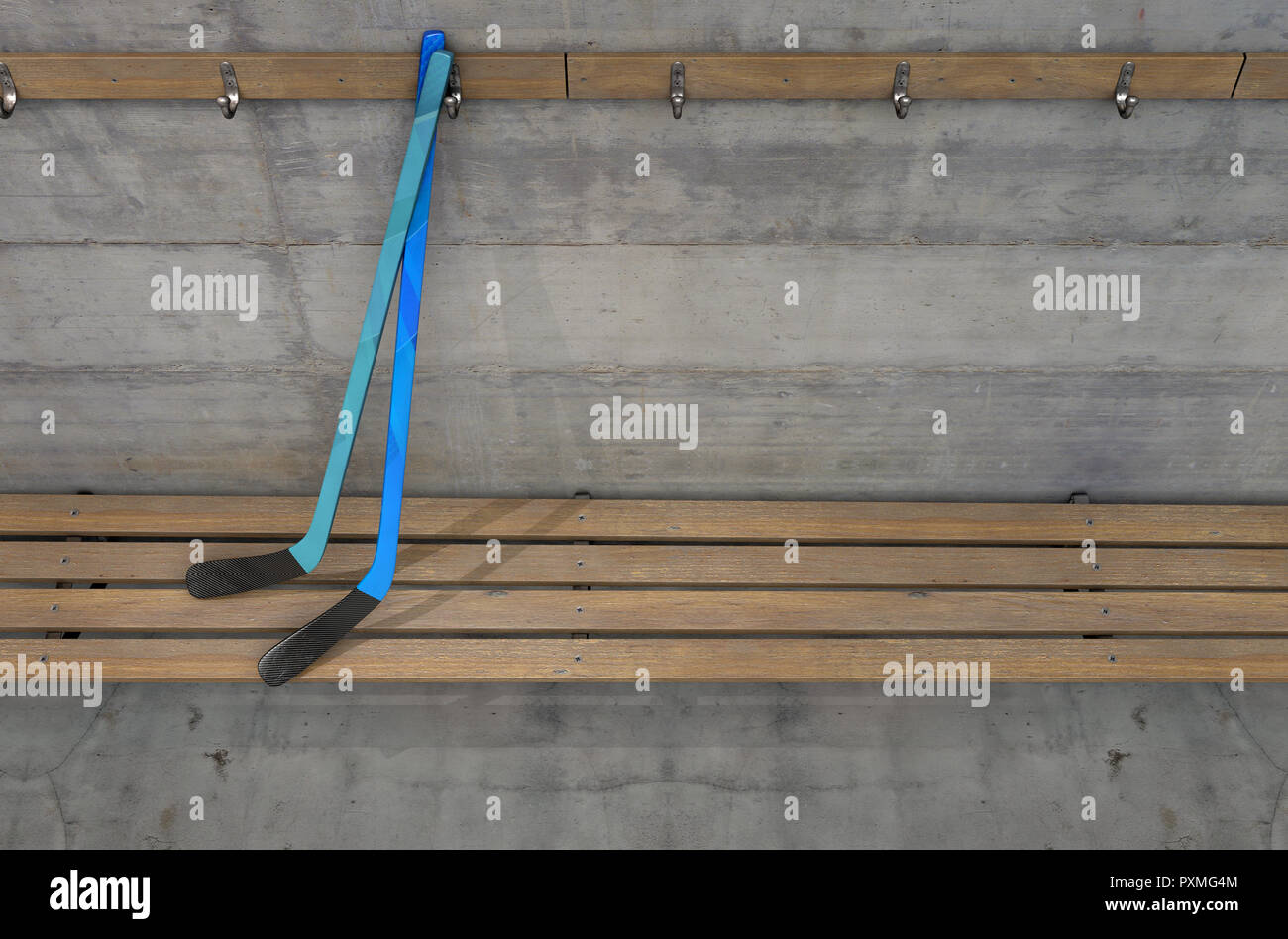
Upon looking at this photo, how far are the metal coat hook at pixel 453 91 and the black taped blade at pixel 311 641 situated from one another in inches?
59.3

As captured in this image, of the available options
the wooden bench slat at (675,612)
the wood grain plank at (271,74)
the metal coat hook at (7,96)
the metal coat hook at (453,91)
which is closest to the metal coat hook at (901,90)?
the wood grain plank at (271,74)

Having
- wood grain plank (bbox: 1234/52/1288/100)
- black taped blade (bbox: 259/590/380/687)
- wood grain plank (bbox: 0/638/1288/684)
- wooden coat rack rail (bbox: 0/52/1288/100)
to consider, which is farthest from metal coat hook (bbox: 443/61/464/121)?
wood grain plank (bbox: 1234/52/1288/100)

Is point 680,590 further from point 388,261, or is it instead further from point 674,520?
point 388,261

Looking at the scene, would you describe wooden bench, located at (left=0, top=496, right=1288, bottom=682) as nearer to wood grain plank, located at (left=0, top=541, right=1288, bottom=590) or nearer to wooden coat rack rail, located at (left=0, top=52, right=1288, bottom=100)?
wood grain plank, located at (left=0, top=541, right=1288, bottom=590)

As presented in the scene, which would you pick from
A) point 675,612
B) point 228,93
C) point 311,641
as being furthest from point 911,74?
point 311,641

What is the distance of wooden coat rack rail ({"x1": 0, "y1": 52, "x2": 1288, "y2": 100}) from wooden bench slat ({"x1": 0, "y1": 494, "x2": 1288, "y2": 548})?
140 centimetres

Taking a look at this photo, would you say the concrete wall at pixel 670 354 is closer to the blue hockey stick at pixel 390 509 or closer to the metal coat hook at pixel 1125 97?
the metal coat hook at pixel 1125 97

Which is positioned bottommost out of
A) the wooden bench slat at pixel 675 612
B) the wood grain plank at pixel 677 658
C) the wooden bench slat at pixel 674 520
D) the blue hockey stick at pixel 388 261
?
the wood grain plank at pixel 677 658

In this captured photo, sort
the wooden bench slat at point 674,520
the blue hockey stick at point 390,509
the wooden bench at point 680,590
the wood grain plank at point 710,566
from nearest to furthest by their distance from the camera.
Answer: the blue hockey stick at point 390,509 → the wooden bench at point 680,590 → the wood grain plank at point 710,566 → the wooden bench slat at point 674,520

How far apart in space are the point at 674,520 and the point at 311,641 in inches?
50.3

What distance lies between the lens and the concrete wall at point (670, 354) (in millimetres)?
2672

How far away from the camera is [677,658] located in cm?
293
